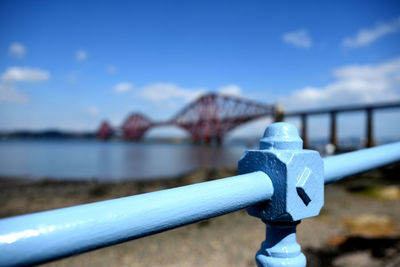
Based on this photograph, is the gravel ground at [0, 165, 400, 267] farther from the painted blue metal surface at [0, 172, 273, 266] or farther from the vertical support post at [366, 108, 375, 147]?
the vertical support post at [366, 108, 375, 147]

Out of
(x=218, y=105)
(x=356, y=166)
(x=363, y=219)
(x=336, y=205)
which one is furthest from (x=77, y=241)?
(x=218, y=105)

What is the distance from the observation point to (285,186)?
621 mm

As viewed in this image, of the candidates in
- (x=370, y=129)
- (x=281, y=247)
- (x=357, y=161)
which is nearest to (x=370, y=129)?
(x=370, y=129)

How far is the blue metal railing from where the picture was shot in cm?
38

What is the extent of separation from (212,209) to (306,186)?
262 mm

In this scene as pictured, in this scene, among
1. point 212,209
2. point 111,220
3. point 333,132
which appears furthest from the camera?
point 333,132

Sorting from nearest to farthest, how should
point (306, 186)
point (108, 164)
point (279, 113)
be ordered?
point (306, 186) < point (108, 164) < point (279, 113)

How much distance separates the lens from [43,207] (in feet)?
29.2

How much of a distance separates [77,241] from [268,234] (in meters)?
0.50

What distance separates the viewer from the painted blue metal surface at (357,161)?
83cm

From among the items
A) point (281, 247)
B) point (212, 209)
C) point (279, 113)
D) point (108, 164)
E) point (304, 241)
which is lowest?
point (108, 164)

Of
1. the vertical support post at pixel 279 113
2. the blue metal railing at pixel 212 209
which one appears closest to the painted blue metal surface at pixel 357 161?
the blue metal railing at pixel 212 209

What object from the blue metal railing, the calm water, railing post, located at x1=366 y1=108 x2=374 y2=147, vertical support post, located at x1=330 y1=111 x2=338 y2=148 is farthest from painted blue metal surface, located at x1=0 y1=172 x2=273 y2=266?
vertical support post, located at x1=330 y1=111 x2=338 y2=148

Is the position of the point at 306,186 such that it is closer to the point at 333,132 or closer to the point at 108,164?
the point at 333,132
